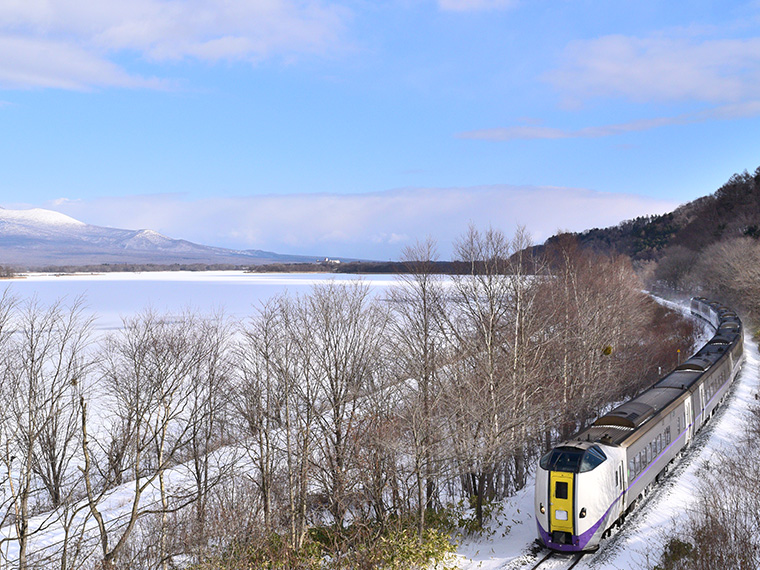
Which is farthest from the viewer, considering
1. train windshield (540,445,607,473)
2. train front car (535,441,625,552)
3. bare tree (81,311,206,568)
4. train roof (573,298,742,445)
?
bare tree (81,311,206,568)

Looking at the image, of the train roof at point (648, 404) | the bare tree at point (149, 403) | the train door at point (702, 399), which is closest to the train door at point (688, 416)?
the train roof at point (648, 404)

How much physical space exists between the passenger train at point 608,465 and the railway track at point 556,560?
357 millimetres

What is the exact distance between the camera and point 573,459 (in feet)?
48.1

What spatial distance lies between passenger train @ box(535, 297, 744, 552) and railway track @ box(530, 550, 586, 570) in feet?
1.17

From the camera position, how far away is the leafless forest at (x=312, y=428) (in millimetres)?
18641

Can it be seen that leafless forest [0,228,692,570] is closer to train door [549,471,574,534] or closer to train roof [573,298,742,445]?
train door [549,471,574,534]

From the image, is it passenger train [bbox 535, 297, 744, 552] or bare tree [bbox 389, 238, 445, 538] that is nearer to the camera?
passenger train [bbox 535, 297, 744, 552]

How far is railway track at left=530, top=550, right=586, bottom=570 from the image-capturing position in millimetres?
14594

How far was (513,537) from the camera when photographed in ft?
57.9

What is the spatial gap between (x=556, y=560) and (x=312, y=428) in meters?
15.4

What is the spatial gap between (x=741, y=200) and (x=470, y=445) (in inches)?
4346

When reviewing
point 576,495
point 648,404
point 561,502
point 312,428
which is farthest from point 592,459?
point 312,428

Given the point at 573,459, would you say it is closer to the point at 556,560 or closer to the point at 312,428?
the point at 556,560

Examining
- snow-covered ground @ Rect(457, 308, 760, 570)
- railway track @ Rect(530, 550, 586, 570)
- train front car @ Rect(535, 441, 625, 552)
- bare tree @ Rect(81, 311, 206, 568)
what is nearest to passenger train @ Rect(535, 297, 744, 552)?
train front car @ Rect(535, 441, 625, 552)
